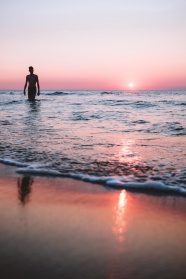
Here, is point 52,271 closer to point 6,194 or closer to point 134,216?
point 134,216

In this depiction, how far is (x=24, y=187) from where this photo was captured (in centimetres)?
273

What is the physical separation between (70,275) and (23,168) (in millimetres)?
2223

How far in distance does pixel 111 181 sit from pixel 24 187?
929 millimetres

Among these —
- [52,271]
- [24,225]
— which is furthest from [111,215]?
[52,271]

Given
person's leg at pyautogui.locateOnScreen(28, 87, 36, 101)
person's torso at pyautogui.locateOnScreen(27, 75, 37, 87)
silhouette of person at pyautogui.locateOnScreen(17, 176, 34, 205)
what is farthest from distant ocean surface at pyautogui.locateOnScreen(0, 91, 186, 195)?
person's leg at pyautogui.locateOnScreen(28, 87, 36, 101)

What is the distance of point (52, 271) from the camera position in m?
1.39

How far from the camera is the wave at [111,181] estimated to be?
2.74m

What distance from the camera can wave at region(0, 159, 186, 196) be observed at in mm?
2744

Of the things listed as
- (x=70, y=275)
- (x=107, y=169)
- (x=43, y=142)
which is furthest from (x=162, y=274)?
(x=43, y=142)

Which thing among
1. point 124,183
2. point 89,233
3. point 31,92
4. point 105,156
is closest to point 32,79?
point 31,92

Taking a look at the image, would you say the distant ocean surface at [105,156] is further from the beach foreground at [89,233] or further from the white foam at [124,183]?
the beach foreground at [89,233]

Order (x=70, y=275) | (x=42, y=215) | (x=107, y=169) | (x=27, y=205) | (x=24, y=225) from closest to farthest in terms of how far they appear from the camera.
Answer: (x=70, y=275) < (x=24, y=225) < (x=42, y=215) < (x=27, y=205) < (x=107, y=169)

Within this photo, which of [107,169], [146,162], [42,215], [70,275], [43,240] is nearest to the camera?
[70,275]

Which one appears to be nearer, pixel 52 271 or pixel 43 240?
pixel 52 271
